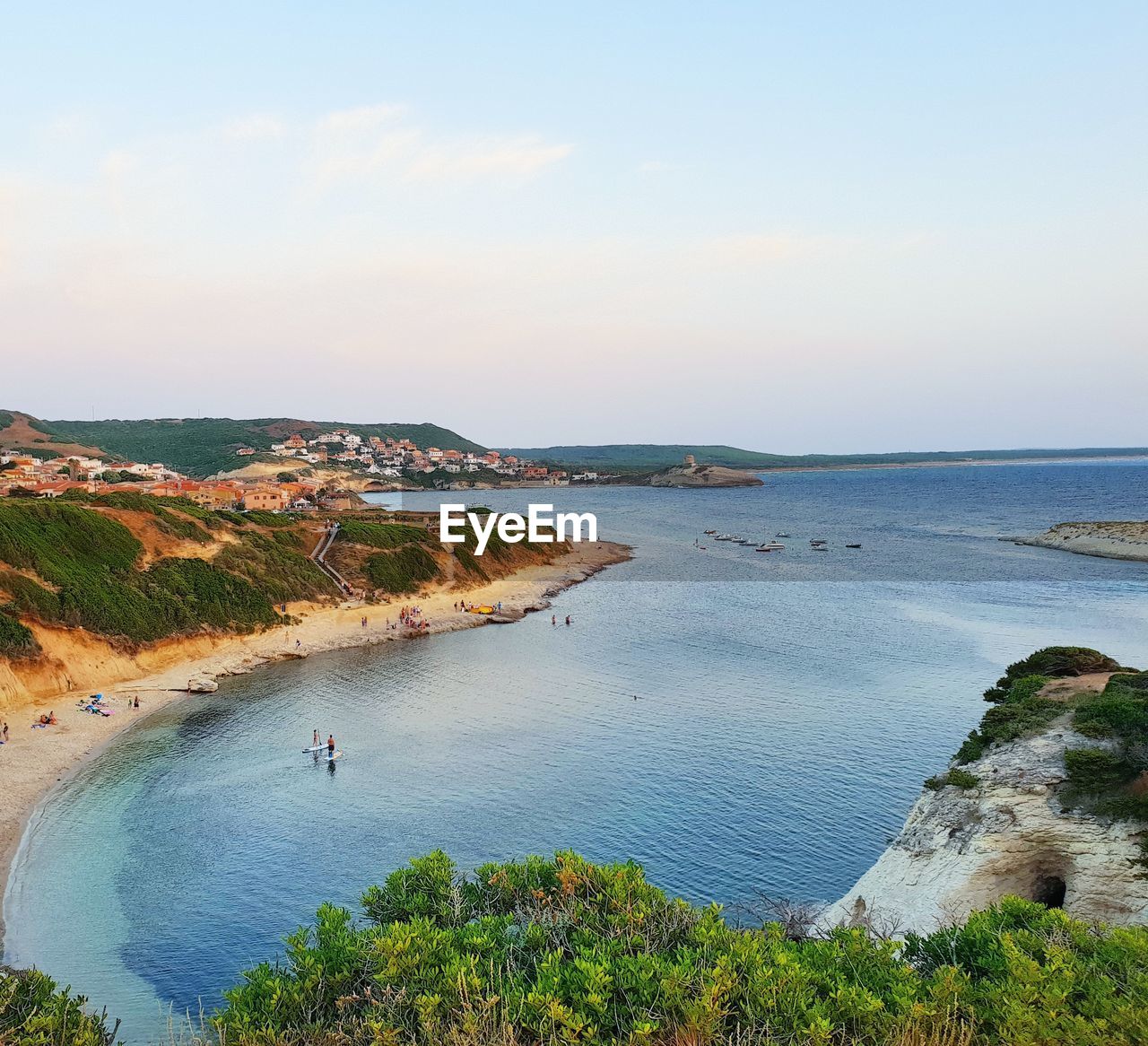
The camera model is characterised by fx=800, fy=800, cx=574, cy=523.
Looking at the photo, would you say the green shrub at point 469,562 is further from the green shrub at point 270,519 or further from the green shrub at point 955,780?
the green shrub at point 955,780

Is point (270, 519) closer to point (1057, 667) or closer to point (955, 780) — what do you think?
point (1057, 667)

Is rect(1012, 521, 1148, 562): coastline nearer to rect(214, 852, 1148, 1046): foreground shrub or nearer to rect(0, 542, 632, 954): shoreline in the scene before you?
rect(0, 542, 632, 954): shoreline

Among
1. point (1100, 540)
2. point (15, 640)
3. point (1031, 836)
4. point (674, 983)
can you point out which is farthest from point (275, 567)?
point (1100, 540)

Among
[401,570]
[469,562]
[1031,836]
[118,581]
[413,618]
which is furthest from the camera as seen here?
[469,562]

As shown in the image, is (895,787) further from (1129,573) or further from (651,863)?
(1129,573)

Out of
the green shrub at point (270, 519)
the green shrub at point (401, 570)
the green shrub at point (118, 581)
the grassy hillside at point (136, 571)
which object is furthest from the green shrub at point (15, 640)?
the green shrub at point (270, 519)

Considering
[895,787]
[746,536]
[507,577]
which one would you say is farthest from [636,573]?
[895,787]
